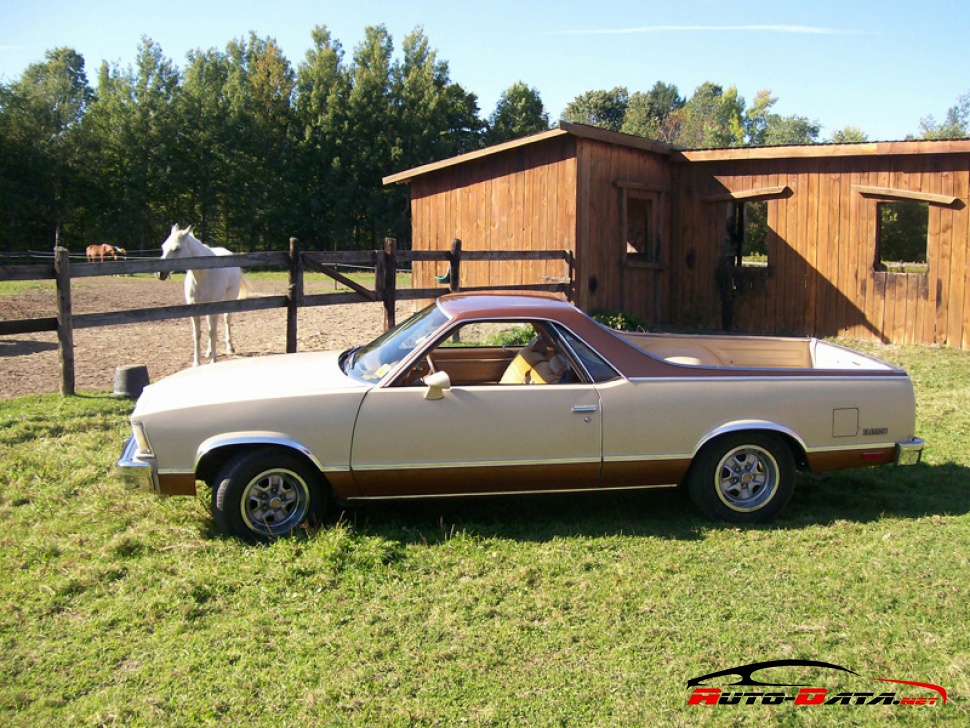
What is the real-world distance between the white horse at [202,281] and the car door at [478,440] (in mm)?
6039

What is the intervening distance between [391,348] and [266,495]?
119cm

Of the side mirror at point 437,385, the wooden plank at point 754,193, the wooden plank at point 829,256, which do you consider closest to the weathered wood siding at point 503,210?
the wooden plank at point 754,193

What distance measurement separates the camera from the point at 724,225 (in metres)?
14.7

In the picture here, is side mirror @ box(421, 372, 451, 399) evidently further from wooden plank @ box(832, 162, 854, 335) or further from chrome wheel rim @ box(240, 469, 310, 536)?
wooden plank @ box(832, 162, 854, 335)

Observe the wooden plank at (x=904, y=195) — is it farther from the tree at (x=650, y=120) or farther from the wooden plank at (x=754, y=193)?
the tree at (x=650, y=120)

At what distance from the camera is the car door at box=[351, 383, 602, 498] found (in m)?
4.66

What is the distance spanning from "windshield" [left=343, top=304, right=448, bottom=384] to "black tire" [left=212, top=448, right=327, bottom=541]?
2.20ft

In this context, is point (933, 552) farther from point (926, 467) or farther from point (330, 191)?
point (330, 191)

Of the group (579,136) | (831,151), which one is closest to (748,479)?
(579,136)

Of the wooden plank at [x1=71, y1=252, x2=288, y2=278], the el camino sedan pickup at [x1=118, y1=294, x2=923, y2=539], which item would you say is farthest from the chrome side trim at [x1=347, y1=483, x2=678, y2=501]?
the wooden plank at [x1=71, y1=252, x2=288, y2=278]

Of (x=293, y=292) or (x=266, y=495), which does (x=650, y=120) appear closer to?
(x=293, y=292)

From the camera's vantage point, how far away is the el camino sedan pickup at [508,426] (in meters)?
4.57

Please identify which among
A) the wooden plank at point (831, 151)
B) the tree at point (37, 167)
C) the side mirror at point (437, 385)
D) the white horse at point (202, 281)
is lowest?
the side mirror at point (437, 385)

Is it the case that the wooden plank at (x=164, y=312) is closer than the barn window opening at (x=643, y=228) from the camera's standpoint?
Yes
